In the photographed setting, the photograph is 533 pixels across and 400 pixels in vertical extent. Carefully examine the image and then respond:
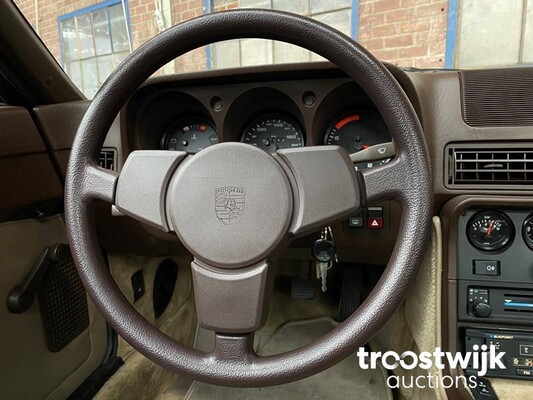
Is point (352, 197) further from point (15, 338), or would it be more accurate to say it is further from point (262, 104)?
point (15, 338)

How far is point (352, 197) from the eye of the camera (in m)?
0.60

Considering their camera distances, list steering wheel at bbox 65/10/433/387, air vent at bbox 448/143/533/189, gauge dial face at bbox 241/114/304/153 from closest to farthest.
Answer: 1. steering wheel at bbox 65/10/433/387
2. air vent at bbox 448/143/533/189
3. gauge dial face at bbox 241/114/304/153

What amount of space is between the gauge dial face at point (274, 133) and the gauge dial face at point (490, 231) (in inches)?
18.7

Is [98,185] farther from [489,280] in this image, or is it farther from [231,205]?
[489,280]

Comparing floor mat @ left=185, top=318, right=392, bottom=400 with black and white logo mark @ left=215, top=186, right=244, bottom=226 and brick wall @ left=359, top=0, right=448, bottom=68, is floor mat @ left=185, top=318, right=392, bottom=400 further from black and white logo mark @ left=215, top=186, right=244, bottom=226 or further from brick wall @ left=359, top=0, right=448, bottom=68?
brick wall @ left=359, top=0, right=448, bottom=68

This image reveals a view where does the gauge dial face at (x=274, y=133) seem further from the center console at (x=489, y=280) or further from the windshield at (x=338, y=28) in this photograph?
the windshield at (x=338, y=28)

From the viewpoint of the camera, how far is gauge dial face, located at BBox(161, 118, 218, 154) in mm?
1141

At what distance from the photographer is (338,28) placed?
2020 mm

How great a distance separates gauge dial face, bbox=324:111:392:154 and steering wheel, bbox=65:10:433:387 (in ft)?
1.37

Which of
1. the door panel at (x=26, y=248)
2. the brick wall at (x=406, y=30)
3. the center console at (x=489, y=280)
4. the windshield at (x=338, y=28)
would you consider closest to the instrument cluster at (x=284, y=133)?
the center console at (x=489, y=280)

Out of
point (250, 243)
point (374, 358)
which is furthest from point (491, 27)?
point (250, 243)

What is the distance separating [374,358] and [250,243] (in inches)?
40.6

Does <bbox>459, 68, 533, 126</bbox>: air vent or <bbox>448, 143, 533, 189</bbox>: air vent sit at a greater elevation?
<bbox>459, 68, 533, 126</bbox>: air vent

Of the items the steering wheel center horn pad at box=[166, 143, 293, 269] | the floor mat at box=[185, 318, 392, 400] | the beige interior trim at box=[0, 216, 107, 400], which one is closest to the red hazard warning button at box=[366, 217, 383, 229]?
the steering wheel center horn pad at box=[166, 143, 293, 269]
